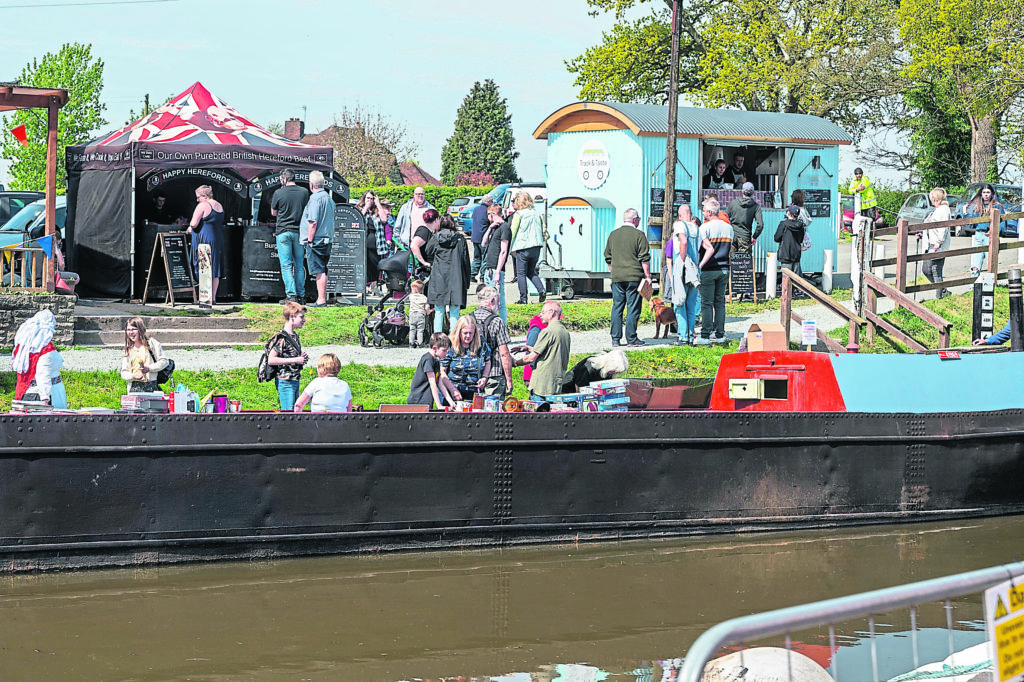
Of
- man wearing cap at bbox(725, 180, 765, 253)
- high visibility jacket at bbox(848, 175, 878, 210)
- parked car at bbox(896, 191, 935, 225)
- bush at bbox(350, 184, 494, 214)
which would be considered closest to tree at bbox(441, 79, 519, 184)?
bush at bbox(350, 184, 494, 214)

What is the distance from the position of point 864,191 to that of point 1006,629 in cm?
2311

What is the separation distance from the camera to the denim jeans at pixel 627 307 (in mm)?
16828

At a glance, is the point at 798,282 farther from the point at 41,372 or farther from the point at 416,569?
the point at 41,372

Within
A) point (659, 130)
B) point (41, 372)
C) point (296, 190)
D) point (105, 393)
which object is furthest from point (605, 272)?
point (41, 372)

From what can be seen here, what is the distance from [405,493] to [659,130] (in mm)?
13950

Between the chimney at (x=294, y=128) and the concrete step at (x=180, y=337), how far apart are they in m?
57.9

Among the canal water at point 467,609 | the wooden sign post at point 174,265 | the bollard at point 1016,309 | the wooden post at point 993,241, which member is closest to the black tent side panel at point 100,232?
the wooden sign post at point 174,265

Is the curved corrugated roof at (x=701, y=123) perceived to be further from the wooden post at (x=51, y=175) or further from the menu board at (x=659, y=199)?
the wooden post at (x=51, y=175)

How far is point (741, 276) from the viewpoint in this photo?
2188cm

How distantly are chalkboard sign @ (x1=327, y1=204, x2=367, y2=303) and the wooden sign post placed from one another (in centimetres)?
214

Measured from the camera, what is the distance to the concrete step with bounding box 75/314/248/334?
17.0m

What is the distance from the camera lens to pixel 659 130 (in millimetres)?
22016

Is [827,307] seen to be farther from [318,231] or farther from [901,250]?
[318,231]

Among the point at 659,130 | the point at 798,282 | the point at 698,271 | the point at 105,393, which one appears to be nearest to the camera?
the point at 105,393
